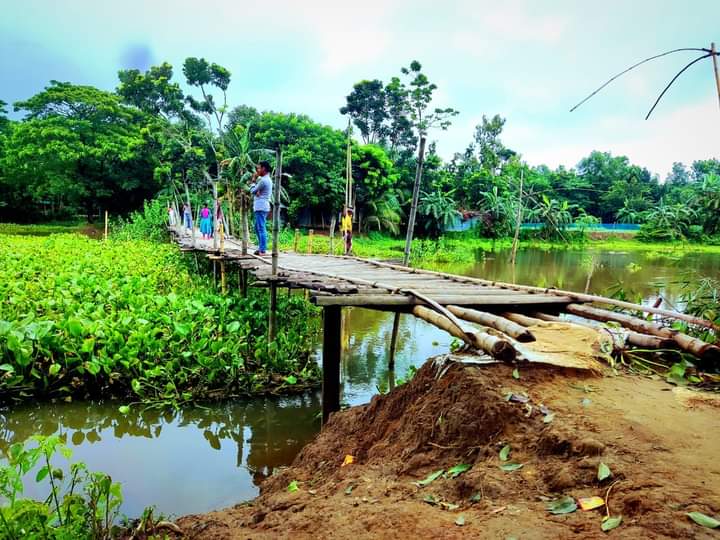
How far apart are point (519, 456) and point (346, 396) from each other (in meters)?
4.43

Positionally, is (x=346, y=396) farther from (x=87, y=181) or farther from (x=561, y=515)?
(x=87, y=181)

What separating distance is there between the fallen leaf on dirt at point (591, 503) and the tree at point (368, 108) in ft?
104

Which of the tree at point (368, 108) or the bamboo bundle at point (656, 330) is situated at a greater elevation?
the tree at point (368, 108)

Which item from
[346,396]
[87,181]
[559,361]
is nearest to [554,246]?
[87,181]

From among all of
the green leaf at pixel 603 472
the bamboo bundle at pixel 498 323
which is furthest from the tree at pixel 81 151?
the green leaf at pixel 603 472

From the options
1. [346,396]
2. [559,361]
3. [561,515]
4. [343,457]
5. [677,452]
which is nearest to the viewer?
[561,515]

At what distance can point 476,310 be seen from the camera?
4.52 m

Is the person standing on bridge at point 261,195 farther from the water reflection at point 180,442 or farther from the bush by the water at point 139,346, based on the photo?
the water reflection at point 180,442

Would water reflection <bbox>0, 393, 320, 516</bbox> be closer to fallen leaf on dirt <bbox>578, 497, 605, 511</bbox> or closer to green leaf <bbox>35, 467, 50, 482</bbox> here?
green leaf <bbox>35, 467, 50, 482</bbox>

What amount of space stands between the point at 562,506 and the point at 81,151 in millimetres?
29239

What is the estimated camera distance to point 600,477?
219cm

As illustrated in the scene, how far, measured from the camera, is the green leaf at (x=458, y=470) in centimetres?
260

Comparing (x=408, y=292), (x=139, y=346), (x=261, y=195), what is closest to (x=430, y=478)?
(x=408, y=292)

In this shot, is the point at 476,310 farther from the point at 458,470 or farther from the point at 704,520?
the point at 704,520
